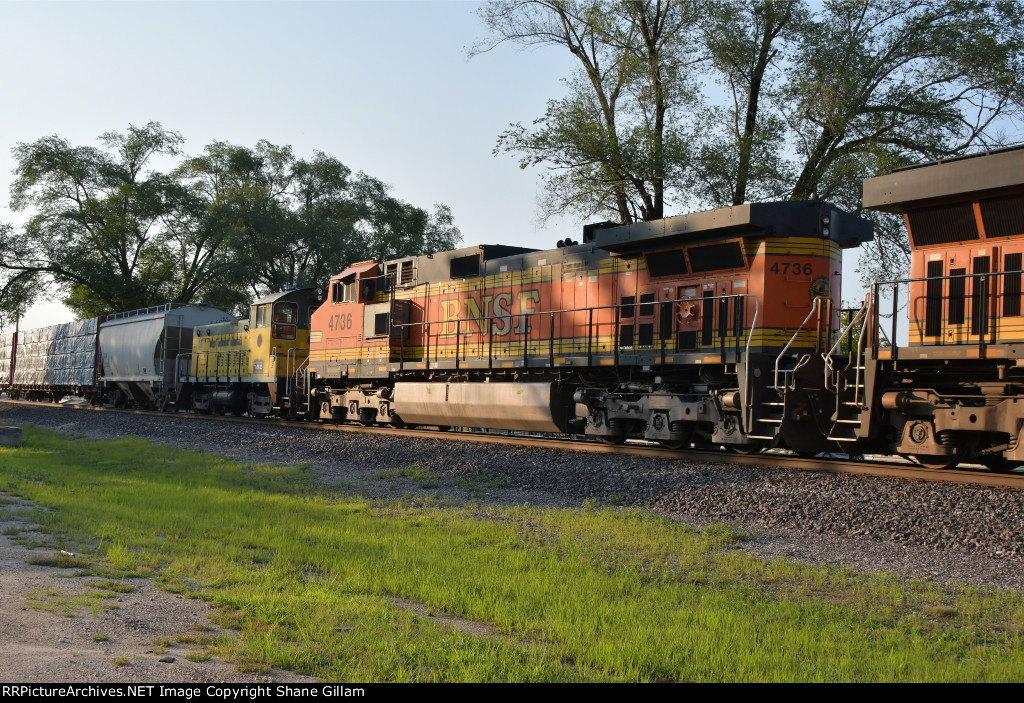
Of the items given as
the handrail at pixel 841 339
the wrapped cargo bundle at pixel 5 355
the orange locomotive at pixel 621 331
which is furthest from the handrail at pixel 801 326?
the wrapped cargo bundle at pixel 5 355

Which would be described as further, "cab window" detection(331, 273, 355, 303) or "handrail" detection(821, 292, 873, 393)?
"cab window" detection(331, 273, 355, 303)

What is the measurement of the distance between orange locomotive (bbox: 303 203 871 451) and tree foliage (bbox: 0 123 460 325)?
26.9m

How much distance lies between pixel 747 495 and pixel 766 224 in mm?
4731

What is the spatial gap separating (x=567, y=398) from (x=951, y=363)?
22.3 ft

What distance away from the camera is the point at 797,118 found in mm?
22875

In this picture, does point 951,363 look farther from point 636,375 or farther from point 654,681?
point 654,681

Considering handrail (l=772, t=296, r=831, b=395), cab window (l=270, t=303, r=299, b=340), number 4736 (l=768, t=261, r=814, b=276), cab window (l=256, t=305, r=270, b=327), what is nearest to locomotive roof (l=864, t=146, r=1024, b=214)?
handrail (l=772, t=296, r=831, b=395)

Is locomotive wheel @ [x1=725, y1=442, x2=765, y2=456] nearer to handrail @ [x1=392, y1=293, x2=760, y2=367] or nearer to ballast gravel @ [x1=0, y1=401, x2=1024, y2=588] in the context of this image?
ballast gravel @ [x1=0, y1=401, x2=1024, y2=588]

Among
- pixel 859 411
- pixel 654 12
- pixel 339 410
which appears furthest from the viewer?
pixel 654 12

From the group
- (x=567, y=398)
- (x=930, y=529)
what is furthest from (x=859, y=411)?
(x=567, y=398)

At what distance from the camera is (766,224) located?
11875 millimetres

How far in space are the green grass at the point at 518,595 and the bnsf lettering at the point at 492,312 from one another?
7.36m

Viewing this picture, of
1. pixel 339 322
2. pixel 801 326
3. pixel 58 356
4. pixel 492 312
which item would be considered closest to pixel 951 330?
pixel 801 326

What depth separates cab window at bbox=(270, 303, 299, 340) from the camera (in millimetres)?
22594
